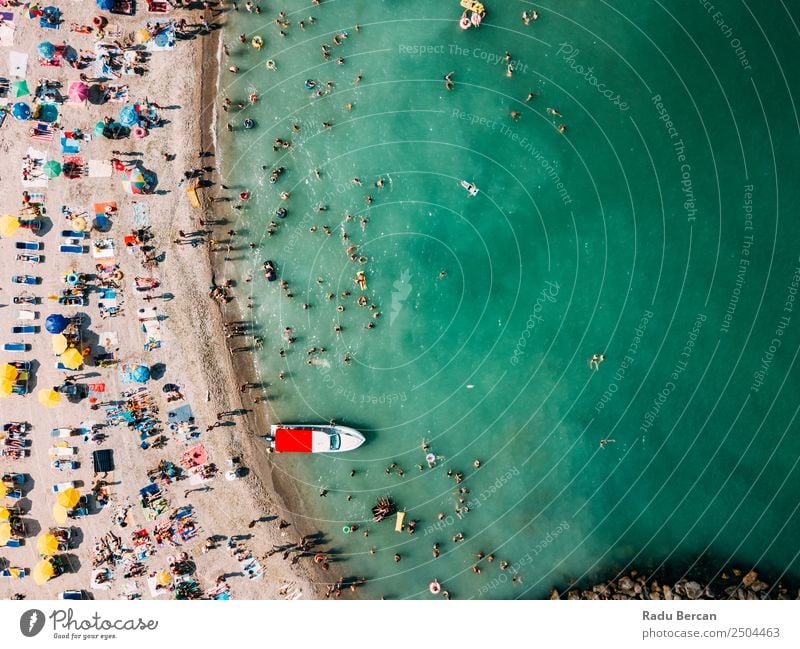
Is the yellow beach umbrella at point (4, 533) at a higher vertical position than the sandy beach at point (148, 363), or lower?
lower

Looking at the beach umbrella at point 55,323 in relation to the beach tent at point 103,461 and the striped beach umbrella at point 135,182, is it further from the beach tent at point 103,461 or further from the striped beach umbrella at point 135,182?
the striped beach umbrella at point 135,182

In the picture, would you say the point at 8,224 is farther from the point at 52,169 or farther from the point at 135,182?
the point at 135,182

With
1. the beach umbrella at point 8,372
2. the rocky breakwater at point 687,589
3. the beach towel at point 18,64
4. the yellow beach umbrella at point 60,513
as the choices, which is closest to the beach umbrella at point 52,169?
the beach towel at point 18,64

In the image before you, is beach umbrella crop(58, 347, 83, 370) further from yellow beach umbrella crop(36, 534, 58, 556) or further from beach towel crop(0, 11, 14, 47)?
beach towel crop(0, 11, 14, 47)

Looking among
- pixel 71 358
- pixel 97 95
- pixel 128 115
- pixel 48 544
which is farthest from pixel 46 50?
pixel 48 544

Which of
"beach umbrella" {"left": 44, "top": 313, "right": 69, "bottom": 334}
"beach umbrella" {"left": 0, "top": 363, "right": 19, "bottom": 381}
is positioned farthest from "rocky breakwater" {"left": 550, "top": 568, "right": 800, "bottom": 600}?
"beach umbrella" {"left": 0, "top": 363, "right": 19, "bottom": 381}

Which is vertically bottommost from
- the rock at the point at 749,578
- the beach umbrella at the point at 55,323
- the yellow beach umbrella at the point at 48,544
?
the rock at the point at 749,578
